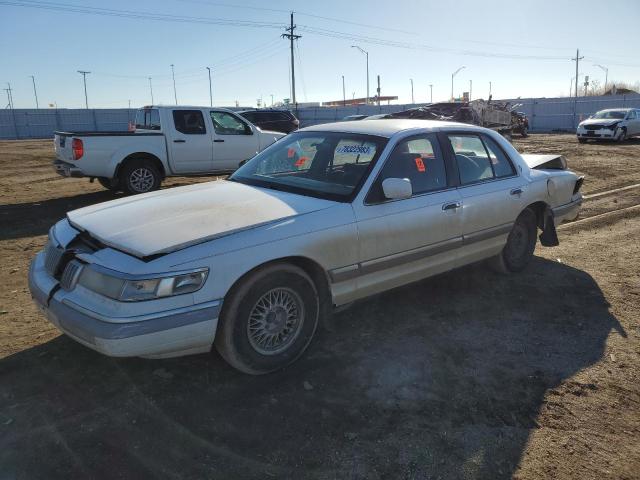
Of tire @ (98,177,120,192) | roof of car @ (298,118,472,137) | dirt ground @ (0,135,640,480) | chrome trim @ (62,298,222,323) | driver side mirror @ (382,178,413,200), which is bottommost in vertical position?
dirt ground @ (0,135,640,480)

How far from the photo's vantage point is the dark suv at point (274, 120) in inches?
784

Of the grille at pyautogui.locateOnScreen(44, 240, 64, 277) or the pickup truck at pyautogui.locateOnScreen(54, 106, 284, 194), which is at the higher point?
the pickup truck at pyautogui.locateOnScreen(54, 106, 284, 194)

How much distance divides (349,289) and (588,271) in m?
3.34

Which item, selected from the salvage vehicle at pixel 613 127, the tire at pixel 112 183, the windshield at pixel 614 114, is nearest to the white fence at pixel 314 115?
the windshield at pixel 614 114

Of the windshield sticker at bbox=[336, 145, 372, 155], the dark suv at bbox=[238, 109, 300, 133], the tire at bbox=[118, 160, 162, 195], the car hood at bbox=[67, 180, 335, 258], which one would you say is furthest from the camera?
the dark suv at bbox=[238, 109, 300, 133]

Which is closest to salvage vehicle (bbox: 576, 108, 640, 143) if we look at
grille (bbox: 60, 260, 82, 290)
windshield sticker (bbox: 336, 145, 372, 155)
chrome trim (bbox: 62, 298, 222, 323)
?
windshield sticker (bbox: 336, 145, 372, 155)

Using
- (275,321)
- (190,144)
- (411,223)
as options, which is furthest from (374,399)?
(190,144)

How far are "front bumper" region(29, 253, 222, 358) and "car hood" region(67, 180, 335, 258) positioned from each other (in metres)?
0.39

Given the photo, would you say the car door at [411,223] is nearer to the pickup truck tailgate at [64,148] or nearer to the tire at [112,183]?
the tire at [112,183]

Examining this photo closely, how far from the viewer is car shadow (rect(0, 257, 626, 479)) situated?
2.69 metres

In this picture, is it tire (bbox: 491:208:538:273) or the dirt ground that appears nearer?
the dirt ground

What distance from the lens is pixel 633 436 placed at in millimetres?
2955

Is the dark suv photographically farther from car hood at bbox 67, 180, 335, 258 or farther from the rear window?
car hood at bbox 67, 180, 335, 258

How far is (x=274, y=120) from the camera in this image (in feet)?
66.2
